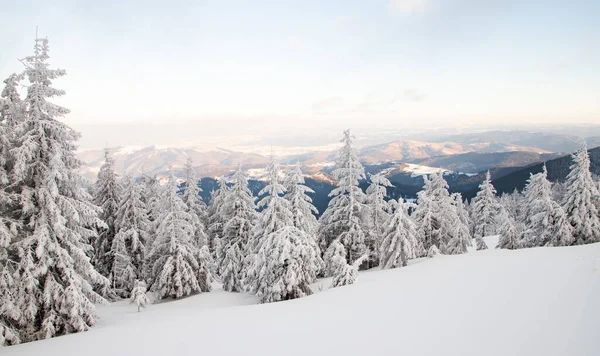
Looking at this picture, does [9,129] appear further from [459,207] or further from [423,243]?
[459,207]

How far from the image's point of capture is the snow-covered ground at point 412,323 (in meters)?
6.79

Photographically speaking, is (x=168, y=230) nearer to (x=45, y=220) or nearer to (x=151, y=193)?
(x=45, y=220)

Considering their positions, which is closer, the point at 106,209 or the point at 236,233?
the point at 236,233

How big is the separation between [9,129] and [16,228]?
408 cm

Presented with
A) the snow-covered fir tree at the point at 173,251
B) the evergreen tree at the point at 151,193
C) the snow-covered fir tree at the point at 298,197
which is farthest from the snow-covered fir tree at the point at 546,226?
the evergreen tree at the point at 151,193

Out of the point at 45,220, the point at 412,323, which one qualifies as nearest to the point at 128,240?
the point at 45,220

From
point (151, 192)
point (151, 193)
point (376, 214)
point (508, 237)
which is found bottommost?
point (508, 237)

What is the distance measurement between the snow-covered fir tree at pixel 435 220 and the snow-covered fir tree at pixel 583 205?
891cm

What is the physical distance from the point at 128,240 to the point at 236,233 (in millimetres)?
10413

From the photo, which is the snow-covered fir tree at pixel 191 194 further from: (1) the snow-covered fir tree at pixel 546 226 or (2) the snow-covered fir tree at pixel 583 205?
(2) the snow-covered fir tree at pixel 583 205

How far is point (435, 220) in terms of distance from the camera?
27.6m

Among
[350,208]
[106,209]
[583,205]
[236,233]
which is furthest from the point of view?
[106,209]

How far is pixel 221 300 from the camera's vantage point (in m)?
21.3

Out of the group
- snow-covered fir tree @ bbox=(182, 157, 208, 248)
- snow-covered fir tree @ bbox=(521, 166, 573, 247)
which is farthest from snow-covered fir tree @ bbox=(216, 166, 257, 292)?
snow-covered fir tree @ bbox=(521, 166, 573, 247)
